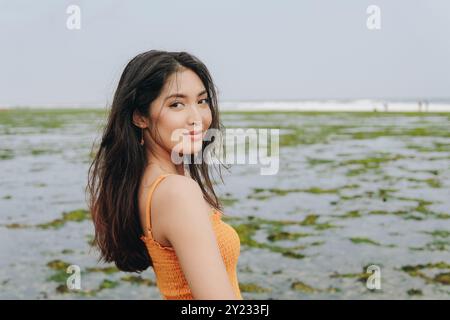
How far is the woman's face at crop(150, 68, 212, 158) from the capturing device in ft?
7.76

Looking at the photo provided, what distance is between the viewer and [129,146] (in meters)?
2.48

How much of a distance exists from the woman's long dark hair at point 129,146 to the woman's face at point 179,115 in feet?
0.13

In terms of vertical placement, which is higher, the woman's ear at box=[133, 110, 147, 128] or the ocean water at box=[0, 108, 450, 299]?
the woman's ear at box=[133, 110, 147, 128]

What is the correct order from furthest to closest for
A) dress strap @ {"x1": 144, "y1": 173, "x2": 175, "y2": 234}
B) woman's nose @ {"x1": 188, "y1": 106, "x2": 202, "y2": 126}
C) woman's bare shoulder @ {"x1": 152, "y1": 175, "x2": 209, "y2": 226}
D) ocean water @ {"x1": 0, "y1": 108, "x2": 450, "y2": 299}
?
1. ocean water @ {"x1": 0, "y1": 108, "x2": 450, "y2": 299}
2. woman's nose @ {"x1": 188, "y1": 106, "x2": 202, "y2": 126}
3. dress strap @ {"x1": 144, "y1": 173, "x2": 175, "y2": 234}
4. woman's bare shoulder @ {"x1": 152, "y1": 175, "x2": 209, "y2": 226}

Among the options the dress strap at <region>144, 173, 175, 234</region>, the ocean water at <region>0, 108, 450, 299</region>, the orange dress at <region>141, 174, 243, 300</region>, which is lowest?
the ocean water at <region>0, 108, 450, 299</region>

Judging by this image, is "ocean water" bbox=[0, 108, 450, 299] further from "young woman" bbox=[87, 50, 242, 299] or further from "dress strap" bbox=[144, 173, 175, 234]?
"dress strap" bbox=[144, 173, 175, 234]

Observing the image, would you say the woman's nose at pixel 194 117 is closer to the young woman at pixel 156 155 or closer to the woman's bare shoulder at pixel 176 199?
the young woman at pixel 156 155

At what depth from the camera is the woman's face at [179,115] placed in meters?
2.37

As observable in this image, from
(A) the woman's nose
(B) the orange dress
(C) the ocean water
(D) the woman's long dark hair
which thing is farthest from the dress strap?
(C) the ocean water

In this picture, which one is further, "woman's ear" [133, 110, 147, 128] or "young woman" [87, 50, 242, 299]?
"woman's ear" [133, 110, 147, 128]

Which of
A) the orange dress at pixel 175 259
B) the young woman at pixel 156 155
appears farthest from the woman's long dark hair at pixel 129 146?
the orange dress at pixel 175 259

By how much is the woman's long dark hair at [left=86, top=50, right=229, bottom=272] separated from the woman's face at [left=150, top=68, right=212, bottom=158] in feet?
0.13

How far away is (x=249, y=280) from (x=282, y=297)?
0.89 meters

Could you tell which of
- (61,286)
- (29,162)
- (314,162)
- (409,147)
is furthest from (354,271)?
(409,147)
